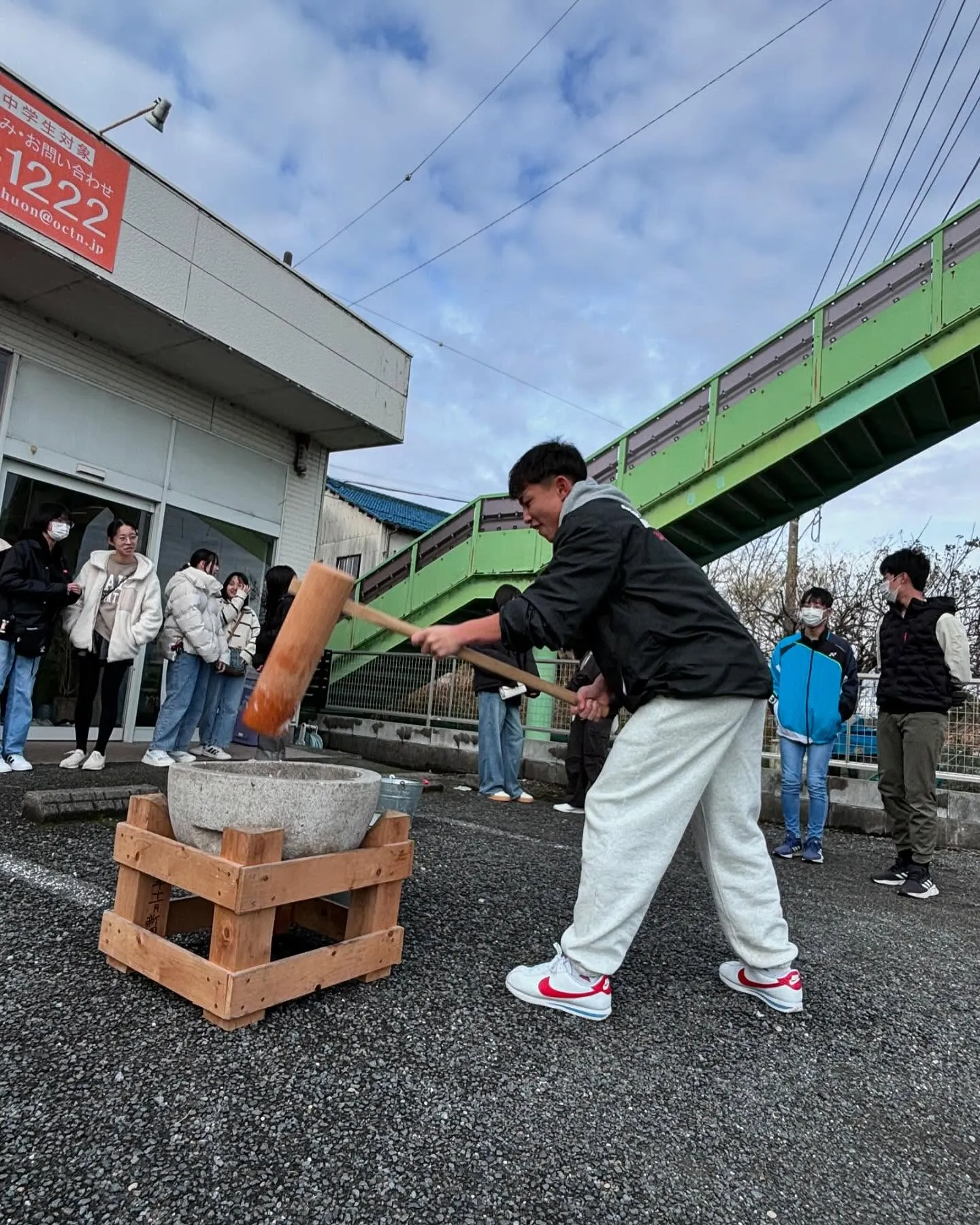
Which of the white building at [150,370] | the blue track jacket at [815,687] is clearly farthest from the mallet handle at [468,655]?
the white building at [150,370]

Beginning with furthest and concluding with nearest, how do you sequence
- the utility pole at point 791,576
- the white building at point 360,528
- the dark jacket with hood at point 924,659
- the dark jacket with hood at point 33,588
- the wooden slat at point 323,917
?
the white building at point 360,528 < the utility pole at point 791,576 < the dark jacket with hood at point 33,588 < the dark jacket with hood at point 924,659 < the wooden slat at point 323,917

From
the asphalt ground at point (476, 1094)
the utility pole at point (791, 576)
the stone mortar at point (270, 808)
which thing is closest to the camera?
the asphalt ground at point (476, 1094)

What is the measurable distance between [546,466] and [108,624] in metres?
4.74

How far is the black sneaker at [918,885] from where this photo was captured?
185 inches

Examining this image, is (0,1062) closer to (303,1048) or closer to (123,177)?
(303,1048)

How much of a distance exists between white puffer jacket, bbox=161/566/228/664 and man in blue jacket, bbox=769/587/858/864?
15.1 feet

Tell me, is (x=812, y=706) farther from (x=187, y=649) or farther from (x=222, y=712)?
(x=222, y=712)

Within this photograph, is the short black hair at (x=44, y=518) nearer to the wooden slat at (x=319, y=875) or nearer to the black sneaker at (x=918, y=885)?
the wooden slat at (x=319, y=875)

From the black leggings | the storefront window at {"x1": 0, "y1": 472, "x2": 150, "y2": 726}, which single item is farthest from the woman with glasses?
the storefront window at {"x1": 0, "y1": 472, "x2": 150, "y2": 726}

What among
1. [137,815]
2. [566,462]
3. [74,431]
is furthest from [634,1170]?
[74,431]

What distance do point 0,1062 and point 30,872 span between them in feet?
5.42

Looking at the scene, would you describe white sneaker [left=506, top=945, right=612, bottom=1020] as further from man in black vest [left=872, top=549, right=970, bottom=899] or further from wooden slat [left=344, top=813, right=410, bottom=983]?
man in black vest [left=872, top=549, right=970, bottom=899]

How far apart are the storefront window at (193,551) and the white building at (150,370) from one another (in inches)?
0.9

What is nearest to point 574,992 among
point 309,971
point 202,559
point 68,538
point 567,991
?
point 567,991
